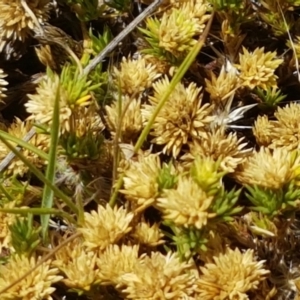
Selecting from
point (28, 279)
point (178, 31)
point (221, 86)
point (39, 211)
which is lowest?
point (28, 279)

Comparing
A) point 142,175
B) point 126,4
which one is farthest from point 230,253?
point 126,4

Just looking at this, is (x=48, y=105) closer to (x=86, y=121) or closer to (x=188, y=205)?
(x=86, y=121)

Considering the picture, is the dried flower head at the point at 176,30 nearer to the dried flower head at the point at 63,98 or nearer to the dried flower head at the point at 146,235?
the dried flower head at the point at 63,98

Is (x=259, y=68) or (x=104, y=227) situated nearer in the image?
(x=104, y=227)

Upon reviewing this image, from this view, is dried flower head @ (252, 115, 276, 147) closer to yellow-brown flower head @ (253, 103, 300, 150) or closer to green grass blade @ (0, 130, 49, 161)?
yellow-brown flower head @ (253, 103, 300, 150)

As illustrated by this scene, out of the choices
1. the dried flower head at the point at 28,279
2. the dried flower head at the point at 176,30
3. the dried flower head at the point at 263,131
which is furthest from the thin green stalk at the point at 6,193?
the dried flower head at the point at 263,131

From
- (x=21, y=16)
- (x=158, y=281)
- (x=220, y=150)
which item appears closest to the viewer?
(x=158, y=281)

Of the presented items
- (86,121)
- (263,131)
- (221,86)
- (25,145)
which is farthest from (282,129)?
(25,145)
